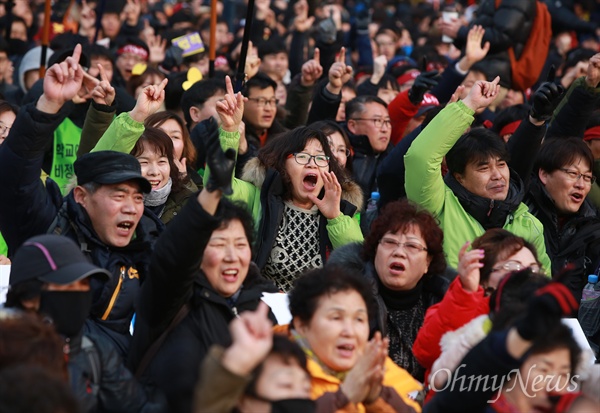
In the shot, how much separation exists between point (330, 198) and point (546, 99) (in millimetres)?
1550

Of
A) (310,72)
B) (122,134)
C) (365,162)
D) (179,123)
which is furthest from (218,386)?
(310,72)

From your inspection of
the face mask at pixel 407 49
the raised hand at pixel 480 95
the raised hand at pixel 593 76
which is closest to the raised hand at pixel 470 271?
the raised hand at pixel 480 95

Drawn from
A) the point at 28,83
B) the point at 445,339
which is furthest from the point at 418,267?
the point at 28,83

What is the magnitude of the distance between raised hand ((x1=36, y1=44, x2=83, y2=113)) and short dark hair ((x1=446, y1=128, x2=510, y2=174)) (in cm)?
241

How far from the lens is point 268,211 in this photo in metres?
6.33

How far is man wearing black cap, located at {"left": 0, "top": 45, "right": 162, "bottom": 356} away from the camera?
505 centimetres

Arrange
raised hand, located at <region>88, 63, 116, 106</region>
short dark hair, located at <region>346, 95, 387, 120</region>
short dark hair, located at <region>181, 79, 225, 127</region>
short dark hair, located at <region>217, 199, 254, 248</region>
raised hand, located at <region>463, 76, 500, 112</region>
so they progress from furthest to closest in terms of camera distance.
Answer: short dark hair, located at <region>346, 95, 387, 120</region>
short dark hair, located at <region>181, 79, 225, 127</region>
raised hand, located at <region>88, 63, 116, 106</region>
raised hand, located at <region>463, 76, 500, 112</region>
short dark hair, located at <region>217, 199, 254, 248</region>

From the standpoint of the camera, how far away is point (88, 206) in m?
5.30

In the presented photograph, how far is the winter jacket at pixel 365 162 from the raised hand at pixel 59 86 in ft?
10.8

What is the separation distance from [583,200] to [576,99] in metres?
0.87

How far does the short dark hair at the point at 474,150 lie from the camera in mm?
6598

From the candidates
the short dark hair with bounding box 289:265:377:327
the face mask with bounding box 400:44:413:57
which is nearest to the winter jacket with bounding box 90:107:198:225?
the short dark hair with bounding box 289:265:377:327

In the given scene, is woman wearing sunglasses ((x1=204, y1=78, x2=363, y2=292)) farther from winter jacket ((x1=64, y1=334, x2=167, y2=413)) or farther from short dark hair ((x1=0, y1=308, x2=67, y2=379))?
short dark hair ((x1=0, y1=308, x2=67, y2=379))

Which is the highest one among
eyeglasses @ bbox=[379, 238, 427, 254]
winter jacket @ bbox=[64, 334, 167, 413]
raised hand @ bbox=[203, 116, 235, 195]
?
raised hand @ bbox=[203, 116, 235, 195]
